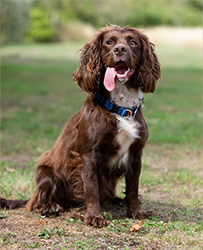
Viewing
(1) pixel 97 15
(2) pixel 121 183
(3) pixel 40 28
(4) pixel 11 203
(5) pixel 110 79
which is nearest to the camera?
(5) pixel 110 79

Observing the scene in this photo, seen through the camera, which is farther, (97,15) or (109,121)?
(97,15)

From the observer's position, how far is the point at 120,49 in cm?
354

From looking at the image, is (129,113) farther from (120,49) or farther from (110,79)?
(120,49)

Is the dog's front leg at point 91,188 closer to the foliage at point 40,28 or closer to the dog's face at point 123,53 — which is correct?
the dog's face at point 123,53

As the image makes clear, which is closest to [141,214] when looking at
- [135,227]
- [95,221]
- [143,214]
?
[143,214]

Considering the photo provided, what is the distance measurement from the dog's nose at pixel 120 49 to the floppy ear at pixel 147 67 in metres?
0.34

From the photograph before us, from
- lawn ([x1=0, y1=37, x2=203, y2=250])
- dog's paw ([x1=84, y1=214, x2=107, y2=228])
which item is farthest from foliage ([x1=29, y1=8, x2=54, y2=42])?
dog's paw ([x1=84, y1=214, x2=107, y2=228])

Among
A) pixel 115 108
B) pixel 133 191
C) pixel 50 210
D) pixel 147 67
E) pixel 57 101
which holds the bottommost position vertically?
pixel 57 101

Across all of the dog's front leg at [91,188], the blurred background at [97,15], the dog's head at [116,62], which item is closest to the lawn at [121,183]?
the dog's front leg at [91,188]

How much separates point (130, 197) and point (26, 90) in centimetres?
920

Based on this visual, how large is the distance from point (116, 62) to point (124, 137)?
67 cm

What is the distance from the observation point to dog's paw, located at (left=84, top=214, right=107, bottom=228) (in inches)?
144

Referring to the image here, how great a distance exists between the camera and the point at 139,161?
155 inches

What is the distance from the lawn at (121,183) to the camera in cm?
338
